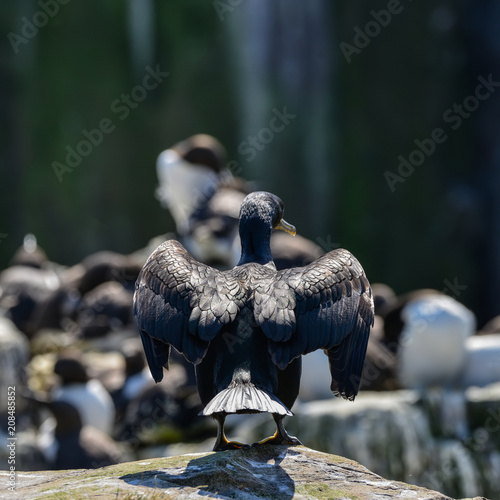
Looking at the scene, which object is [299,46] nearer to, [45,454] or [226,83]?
[226,83]

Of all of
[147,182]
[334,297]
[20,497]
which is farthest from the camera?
[147,182]

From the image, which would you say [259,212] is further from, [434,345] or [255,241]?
[434,345]

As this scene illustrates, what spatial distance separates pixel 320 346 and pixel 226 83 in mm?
20944

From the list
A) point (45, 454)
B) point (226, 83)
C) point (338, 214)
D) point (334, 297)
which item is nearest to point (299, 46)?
point (226, 83)

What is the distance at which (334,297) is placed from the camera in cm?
540
